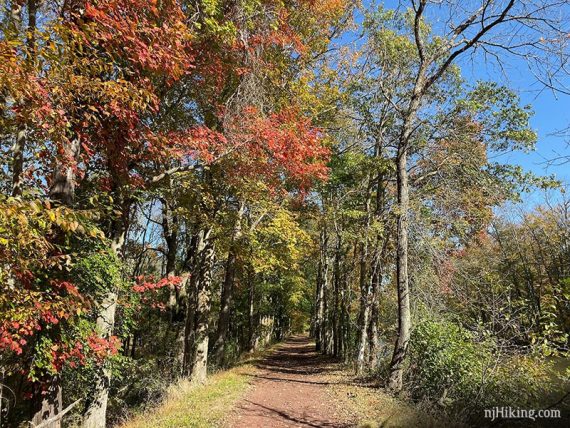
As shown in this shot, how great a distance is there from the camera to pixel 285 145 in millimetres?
10062

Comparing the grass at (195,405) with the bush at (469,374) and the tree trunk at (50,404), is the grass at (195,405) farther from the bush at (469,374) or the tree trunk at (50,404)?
the bush at (469,374)

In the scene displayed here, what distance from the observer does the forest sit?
15.7 feet

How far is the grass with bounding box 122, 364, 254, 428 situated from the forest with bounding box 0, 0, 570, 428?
1.56 ft

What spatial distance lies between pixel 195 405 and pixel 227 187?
21.9ft

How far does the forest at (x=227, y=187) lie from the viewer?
15.7ft

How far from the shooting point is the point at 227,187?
517 inches

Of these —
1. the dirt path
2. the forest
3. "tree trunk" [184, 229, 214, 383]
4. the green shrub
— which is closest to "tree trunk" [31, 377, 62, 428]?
the forest

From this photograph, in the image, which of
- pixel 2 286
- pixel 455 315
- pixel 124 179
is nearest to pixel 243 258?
pixel 124 179

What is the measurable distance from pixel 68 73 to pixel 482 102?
13646 millimetres

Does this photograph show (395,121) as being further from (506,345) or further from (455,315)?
(506,345)

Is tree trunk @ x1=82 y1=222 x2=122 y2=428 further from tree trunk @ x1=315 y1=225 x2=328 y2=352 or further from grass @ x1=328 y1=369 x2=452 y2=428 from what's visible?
tree trunk @ x1=315 y1=225 x2=328 y2=352

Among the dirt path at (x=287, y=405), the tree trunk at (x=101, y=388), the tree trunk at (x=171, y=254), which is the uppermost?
the tree trunk at (x=171, y=254)

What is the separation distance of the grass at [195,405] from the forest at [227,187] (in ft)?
1.56

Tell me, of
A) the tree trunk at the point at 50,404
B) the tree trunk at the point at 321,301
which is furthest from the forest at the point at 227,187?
the tree trunk at the point at 321,301
